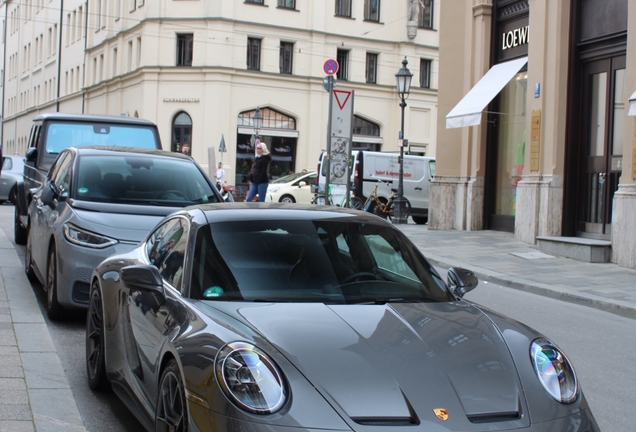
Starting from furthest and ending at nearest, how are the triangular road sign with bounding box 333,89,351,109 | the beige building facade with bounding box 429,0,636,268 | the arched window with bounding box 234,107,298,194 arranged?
the arched window with bounding box 234,107,298,194 → the triangular road sign with bounding box 333,89,351,109 → the beige building facade with bounding box 429,0,636,268

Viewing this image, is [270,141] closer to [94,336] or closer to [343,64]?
[343,64]

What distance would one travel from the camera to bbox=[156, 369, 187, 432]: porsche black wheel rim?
11.5 feet

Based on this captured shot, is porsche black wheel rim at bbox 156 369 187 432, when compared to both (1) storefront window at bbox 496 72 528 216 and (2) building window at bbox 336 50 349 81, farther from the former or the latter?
(2) building window at bbox 336 50 349 81

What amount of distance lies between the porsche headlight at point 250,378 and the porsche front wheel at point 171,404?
0.31 m

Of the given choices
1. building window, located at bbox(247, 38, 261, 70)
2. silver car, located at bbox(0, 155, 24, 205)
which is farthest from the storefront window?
building window, located at bbox(247, 38, 261, 70)

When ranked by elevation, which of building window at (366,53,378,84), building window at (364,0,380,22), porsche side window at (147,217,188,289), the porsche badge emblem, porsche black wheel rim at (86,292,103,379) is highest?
building window at (364,0,380,22)

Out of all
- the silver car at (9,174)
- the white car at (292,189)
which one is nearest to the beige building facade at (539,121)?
the white car at (292,189)

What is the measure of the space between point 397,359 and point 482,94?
1574cm

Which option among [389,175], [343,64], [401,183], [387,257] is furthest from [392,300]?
[343,64]

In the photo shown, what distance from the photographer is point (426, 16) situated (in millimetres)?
49906

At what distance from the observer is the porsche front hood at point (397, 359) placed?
312 centimetres

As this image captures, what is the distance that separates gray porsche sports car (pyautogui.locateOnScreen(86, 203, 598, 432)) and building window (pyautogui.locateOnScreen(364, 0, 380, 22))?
147ft

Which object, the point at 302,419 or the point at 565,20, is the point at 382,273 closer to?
the point at 302,419

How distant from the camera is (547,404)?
3.31 meters
